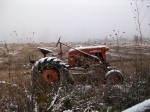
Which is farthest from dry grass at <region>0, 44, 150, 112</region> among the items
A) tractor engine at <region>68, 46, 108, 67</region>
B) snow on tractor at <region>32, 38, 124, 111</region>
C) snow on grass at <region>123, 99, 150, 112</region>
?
tractor engine at <region>68, 46, 108, 67</region>

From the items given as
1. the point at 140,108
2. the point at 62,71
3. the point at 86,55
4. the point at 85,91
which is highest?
the point at 86,55

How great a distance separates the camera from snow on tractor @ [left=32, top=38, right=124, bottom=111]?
229 inches

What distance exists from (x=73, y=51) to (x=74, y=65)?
47 cm

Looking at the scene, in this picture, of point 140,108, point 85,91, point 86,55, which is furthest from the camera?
point 86,55

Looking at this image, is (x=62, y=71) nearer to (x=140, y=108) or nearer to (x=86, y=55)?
(x=86, y=55)

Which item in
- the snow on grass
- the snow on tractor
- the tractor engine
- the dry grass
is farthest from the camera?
the tractor engine

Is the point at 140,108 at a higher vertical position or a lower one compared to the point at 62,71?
lower

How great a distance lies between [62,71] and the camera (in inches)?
337

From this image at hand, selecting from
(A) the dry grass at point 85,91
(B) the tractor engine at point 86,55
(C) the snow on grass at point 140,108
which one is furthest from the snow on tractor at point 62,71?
(C) the snow on grass at point 140,108

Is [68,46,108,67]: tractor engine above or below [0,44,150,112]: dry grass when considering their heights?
above

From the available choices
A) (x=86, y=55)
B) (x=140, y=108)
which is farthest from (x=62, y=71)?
(x=140, y=108)

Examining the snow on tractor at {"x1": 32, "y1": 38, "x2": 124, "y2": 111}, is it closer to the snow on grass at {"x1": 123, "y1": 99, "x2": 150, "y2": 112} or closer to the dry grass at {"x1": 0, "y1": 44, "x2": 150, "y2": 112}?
the dry grass at {"x1": 0, "y1": 44, "x2": 150, "y2": 112}

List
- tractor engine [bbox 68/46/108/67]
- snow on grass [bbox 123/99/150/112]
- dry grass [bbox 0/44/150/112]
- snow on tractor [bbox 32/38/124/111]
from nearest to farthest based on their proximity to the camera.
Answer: snow on grass [bbox 123/99/150/112] → dry grass [bbox 0/44/150/112] → snow on tractor [bbox 32/38/124/111] → tractor engine [bbox 68/46/108/67]

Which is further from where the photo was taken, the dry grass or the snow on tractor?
the snow on tractor
